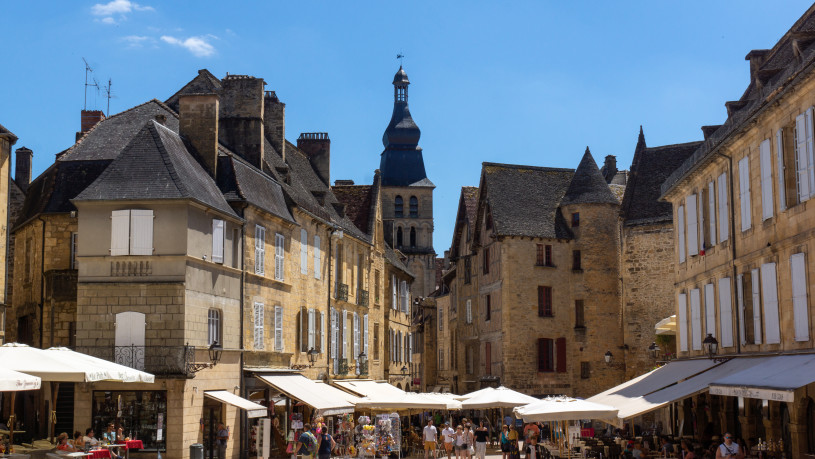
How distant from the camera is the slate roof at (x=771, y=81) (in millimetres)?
17438

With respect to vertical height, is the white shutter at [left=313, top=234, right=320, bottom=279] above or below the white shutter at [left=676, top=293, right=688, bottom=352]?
above

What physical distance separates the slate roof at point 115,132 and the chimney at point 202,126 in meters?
0.84

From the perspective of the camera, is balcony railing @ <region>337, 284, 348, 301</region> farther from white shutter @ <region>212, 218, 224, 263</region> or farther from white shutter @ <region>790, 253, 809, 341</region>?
white shutter @ <region>790, 253, 809, 341</region>

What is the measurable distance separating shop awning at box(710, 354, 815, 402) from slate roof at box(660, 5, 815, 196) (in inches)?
175

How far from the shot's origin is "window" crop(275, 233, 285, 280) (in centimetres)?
2886

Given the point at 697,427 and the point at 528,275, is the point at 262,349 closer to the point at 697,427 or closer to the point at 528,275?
the point at 697,427

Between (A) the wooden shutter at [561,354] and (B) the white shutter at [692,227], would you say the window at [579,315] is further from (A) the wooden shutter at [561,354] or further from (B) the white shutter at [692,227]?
(B) the white shutter at [692,227]

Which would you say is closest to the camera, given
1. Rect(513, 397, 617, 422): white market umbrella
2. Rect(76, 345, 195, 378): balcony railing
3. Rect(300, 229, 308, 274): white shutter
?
Rect(513, 397, 617, 422): white market umbrella

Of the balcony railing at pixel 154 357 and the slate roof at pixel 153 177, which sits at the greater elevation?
the slate roof at pixel 153 177

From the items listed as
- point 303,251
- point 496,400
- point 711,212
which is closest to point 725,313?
point 711,212

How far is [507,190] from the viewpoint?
42.8 m

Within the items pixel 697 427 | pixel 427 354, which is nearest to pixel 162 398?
pixel 697 427

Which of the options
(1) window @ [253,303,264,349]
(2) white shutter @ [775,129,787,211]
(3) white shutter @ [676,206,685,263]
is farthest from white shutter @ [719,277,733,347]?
(1) window @ [253,303,264,349]

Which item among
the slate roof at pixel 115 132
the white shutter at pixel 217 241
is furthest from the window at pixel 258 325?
the slate roof at pixel 115 132
